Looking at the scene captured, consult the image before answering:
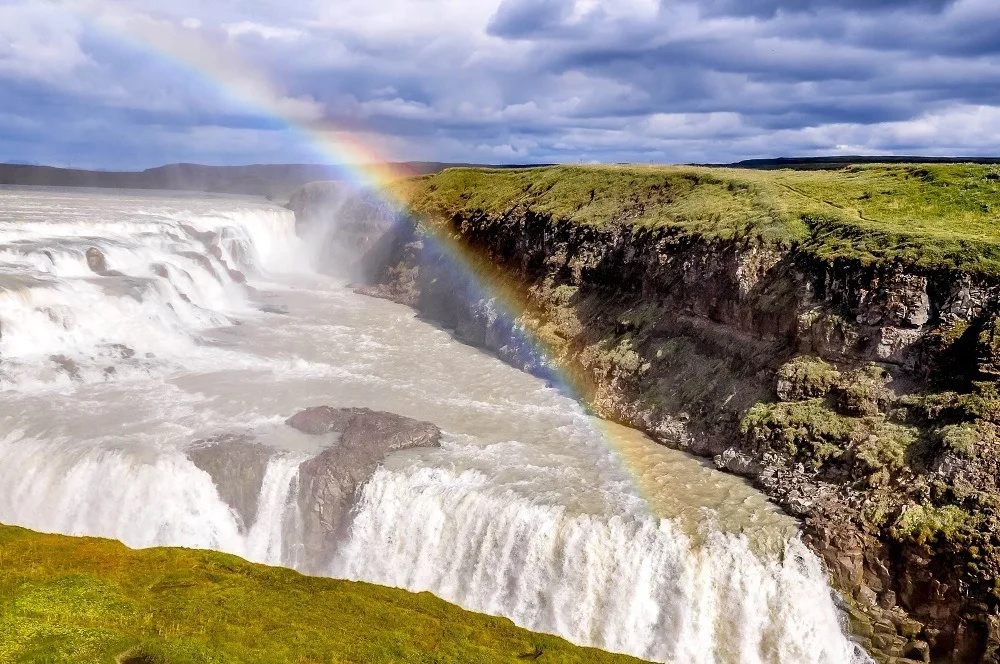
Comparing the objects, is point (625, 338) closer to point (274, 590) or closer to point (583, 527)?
point (583, 527)

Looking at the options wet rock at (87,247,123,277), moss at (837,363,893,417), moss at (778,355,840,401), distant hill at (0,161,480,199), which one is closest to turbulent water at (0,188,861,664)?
wet rock at (87,247,123,277)

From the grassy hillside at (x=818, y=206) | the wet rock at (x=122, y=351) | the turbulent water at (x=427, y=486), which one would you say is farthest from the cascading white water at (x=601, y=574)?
the wet rock at (x=122, y=351)

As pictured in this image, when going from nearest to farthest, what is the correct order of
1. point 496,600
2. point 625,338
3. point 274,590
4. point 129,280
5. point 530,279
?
point 274,590
point 496,600
point 625,338
point 129,280
point 530,279

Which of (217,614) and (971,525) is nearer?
(217,614)

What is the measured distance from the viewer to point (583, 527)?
19750mm

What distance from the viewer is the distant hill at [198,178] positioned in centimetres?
13675

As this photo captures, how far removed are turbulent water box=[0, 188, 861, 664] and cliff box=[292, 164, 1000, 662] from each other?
5.62 feet

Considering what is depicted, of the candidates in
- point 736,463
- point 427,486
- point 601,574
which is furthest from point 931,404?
point 427,486

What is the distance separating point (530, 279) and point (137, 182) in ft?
410

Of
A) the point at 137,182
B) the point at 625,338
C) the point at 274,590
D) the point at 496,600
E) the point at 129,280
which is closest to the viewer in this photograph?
the point at 274,590

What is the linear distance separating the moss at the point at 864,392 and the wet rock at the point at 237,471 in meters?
18.3

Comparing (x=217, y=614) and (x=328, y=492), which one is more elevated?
(x=217, y=614)

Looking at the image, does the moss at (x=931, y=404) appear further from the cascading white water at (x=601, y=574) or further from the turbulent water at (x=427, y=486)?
the cascading white water at (x=601, y=574)

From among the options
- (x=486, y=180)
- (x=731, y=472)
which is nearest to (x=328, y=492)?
(x=731, y=472)
